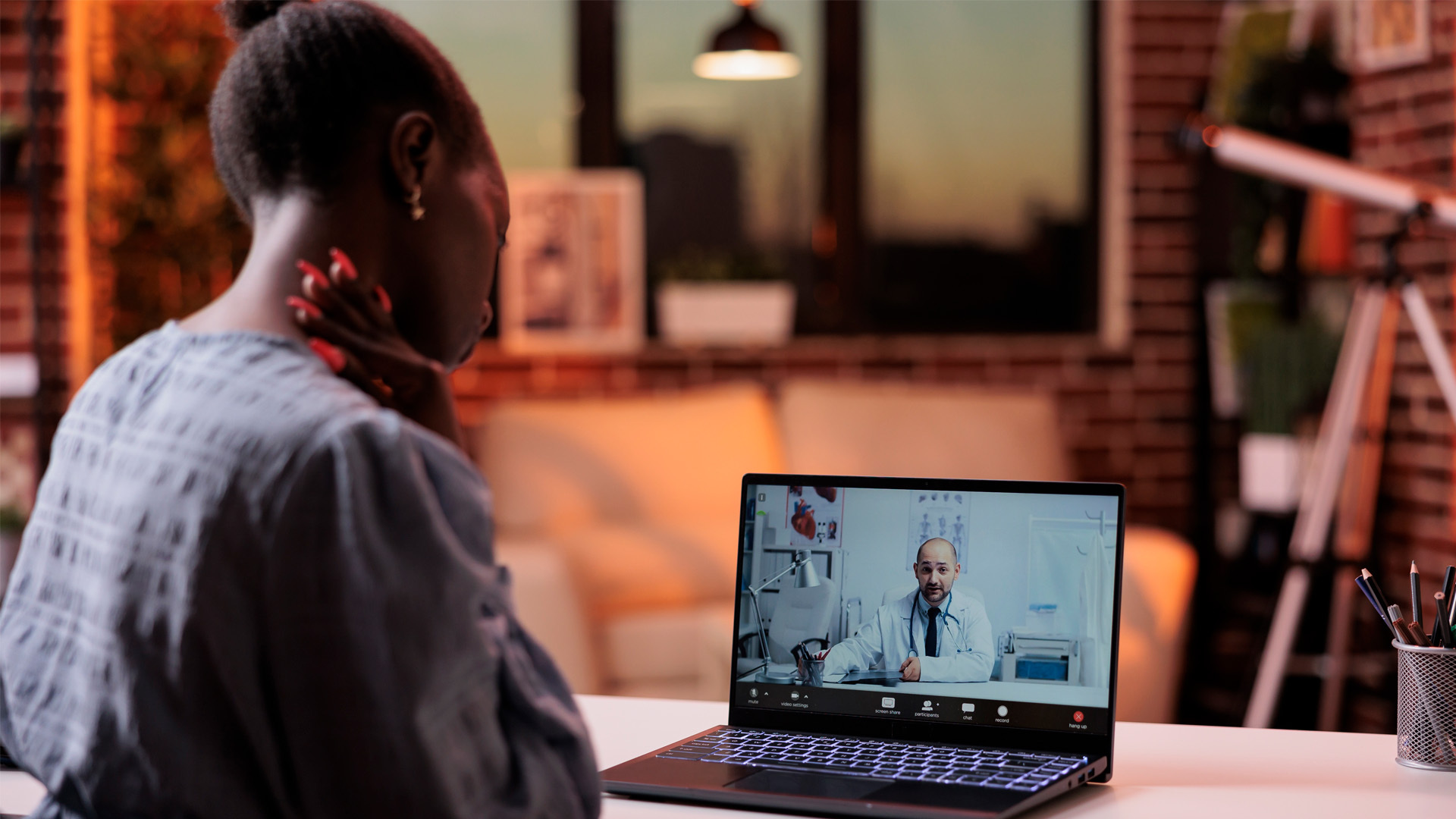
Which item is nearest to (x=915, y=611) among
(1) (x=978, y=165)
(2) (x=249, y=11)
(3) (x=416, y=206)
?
(3) (x=416, y=206)

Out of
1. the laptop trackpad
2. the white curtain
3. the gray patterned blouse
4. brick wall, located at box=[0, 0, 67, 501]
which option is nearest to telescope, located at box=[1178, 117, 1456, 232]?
the white curtain

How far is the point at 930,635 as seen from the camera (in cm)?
126

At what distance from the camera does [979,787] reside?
1106 mm

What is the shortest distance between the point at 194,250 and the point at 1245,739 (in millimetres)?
3227

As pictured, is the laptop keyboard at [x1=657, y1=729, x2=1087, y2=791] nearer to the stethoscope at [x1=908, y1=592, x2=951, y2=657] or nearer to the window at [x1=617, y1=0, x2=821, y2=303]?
the stethoscope at [x1=908, y1=592, x2=951, y2=657]

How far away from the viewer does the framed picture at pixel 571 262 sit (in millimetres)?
4316

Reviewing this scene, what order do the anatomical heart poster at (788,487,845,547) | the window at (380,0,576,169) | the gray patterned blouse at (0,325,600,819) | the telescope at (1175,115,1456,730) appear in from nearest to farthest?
the gray patterned blouse at (0,325,600,819) → the anatomical heart poster at (788,487,845,547) → the telescope at (1175,115,1456,730) → the window at (380,0,576,169)

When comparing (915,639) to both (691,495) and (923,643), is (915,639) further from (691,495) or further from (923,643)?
(691,495)

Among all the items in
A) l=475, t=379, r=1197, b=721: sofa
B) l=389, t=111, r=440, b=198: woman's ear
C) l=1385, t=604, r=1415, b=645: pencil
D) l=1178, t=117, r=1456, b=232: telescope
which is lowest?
l=475, t=379, r=1197, b=721: sofa

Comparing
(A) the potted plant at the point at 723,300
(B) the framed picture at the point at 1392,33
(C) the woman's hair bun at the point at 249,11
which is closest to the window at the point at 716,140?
(A) the potted plant at the point at 723,300

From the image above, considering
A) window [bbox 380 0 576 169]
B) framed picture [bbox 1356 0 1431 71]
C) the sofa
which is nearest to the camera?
the sofa

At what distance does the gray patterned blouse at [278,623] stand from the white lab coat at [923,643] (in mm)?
435

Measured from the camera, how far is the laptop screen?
48.3 inches

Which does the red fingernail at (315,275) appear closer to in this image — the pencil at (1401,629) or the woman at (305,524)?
the woman at (305,524)
